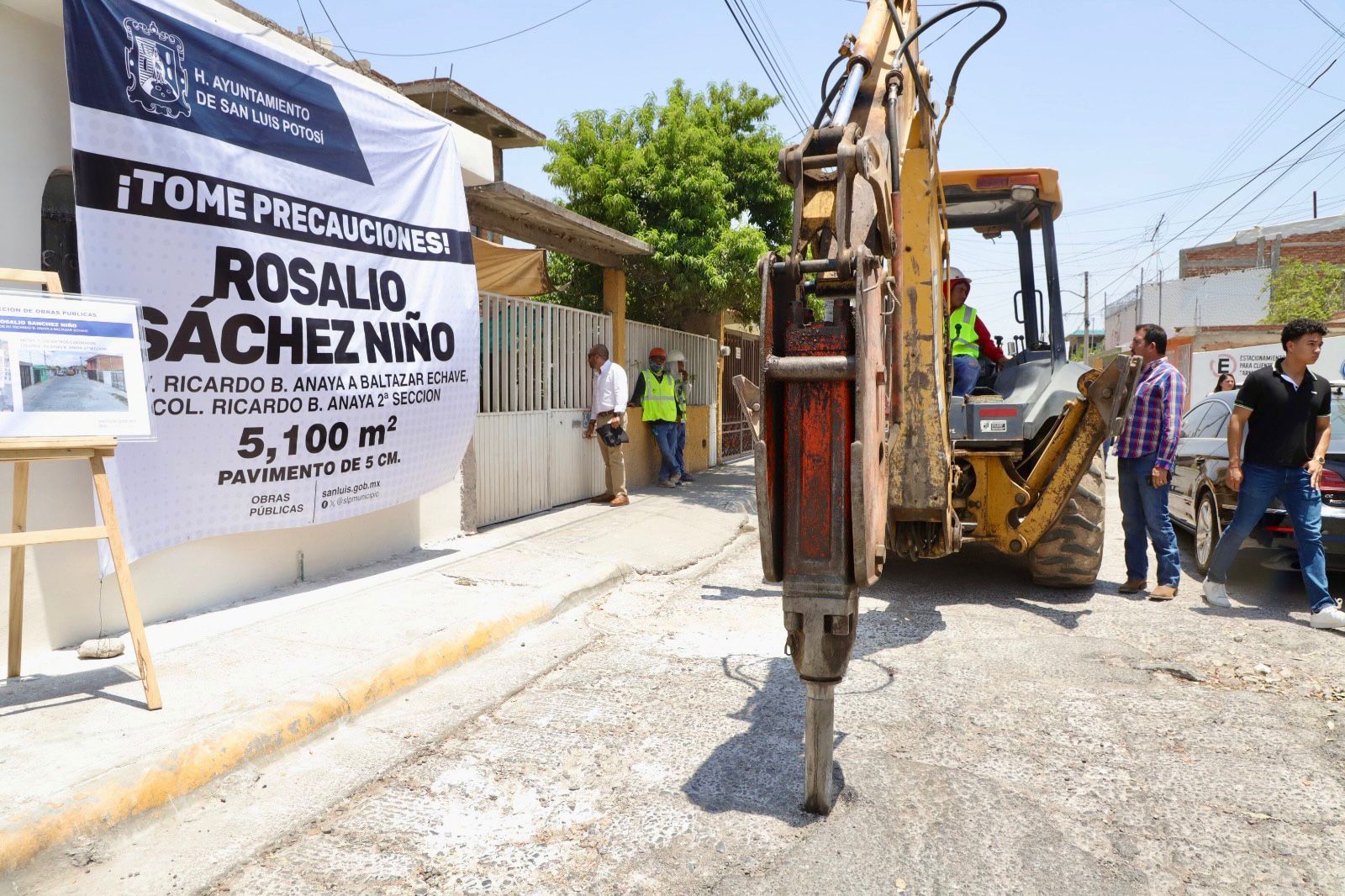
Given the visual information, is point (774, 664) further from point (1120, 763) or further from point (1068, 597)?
point (1068, 597)

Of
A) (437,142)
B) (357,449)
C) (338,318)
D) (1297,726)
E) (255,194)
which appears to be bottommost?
(1297,726)

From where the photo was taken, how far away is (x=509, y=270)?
9.41 metres

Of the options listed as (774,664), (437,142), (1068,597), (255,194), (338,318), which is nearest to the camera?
(774,664)

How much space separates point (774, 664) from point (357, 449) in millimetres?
3188

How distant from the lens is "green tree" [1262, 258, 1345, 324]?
27453 millimetres

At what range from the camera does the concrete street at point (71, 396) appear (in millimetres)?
3646

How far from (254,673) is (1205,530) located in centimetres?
710

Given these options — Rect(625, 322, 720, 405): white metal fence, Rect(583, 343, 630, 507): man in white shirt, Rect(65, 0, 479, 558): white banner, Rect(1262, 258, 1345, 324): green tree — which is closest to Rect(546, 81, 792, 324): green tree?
Rect(625, 322, 720, 405): white metal fence

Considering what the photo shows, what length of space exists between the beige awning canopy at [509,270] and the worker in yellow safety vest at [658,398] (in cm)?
244

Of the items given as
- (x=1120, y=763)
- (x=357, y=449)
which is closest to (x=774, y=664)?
(x=1120, y=763)

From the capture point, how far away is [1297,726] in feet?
13.1

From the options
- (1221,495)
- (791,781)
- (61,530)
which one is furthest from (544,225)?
(791,781)

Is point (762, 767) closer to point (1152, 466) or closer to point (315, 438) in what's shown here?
point (315, 438)

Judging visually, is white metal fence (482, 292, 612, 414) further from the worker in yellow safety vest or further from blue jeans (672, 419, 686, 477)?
blue jeans (672, 419, 686, 477)
